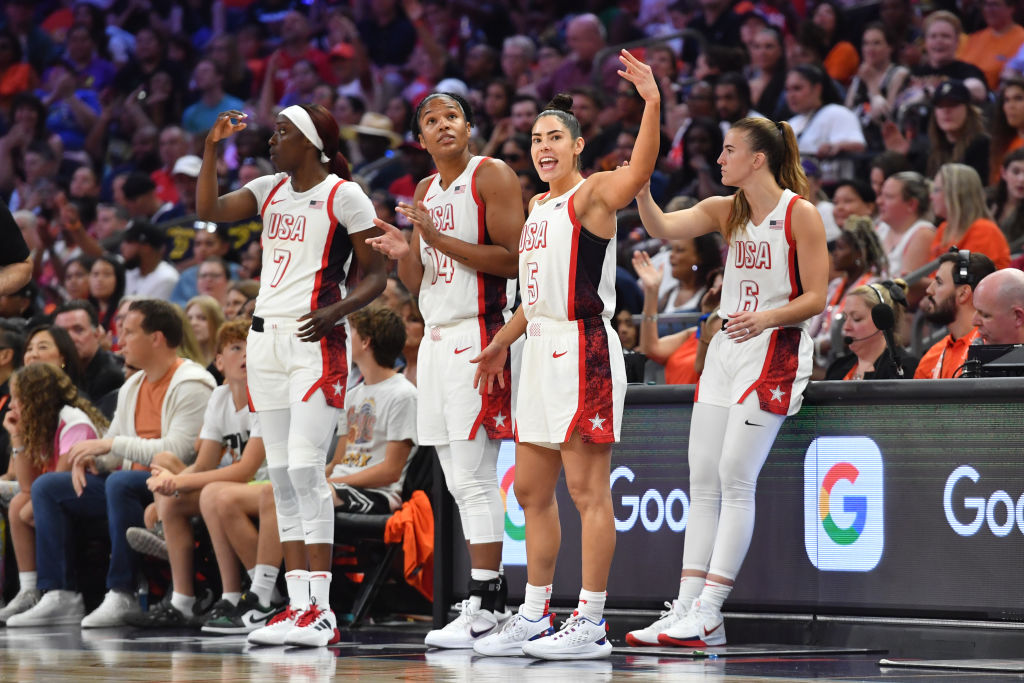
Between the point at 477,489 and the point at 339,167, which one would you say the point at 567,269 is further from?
the point at 339,167

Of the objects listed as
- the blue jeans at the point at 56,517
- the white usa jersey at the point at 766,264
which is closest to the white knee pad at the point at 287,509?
the white usa jersey at the point at 766,264

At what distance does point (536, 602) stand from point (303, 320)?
1550mm

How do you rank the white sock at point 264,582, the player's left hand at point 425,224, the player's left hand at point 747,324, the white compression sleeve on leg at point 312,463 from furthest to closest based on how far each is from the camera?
the white sock at point 264,582, the white compression sleeve on leg at point 312,463, the player's left hand at point 425,224, the player's left hand at point 747,324

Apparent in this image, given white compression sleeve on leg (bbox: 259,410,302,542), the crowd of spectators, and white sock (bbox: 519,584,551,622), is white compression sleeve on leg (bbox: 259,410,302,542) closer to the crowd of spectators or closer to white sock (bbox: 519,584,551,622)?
white sock (bbox: 519,584,551,622)

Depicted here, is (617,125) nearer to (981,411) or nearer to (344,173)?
(344,173)

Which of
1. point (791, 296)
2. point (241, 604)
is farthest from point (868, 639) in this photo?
point (241, 604)

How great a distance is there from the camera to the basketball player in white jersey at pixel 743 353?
18.2 ft

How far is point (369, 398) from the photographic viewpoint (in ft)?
23.9

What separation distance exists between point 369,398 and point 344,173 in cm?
136

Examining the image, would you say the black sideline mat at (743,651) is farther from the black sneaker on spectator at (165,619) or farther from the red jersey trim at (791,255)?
the black sneaker on spectator at (165,619)

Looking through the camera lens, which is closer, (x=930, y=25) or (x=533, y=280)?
(x=533, y=280)

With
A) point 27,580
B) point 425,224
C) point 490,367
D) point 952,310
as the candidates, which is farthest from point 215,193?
point 952,310

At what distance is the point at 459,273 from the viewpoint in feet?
19.1

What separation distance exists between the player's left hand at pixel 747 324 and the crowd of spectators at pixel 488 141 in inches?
35.6
